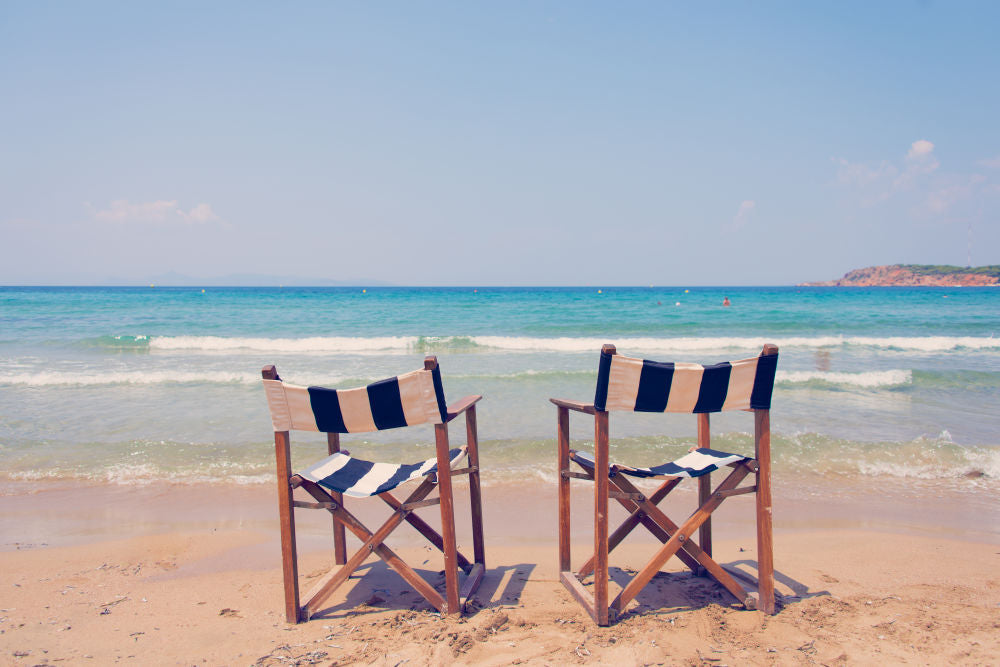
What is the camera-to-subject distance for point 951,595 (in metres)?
3.18

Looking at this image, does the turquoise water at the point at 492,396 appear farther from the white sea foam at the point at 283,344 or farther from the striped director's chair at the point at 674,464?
the striped director's chair at the point at 674,464

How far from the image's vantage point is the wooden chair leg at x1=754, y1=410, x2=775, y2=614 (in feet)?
9.52

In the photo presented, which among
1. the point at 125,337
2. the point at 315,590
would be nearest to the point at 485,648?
the point at 315,590

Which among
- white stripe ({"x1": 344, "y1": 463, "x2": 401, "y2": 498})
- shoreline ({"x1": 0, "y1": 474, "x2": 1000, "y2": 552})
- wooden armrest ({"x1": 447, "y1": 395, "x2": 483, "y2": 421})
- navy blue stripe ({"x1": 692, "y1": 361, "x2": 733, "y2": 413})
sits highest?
navy blue stripe ({"x1": 692, "y1": 361, "x2": 733, "y2": 413})

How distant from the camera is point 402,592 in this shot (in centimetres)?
332

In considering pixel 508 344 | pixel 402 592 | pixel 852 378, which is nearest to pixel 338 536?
pixel 402 592

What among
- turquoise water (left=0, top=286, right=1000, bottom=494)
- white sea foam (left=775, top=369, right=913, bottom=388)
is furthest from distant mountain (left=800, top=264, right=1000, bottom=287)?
white sea foam (left=775, top=369, right=913, bottom=388)

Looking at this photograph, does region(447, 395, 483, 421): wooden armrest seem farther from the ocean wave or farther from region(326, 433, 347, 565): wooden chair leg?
the ocean wave

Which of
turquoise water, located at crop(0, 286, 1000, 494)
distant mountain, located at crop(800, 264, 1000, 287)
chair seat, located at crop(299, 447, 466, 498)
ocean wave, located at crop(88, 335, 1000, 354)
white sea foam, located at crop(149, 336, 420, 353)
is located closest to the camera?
chair seat, located at crop(299, 447, 466, 498)

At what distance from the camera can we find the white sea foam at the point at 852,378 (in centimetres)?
1001

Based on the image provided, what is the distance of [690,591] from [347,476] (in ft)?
6.67

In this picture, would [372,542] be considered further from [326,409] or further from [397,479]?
[326,409]

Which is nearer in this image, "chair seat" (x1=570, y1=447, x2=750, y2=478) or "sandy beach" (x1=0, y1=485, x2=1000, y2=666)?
"sandy beach" (x1=0, y1=485, x2=1000, y2=666)

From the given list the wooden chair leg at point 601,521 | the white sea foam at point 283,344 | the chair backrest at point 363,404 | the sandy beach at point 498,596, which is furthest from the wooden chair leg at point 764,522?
the white sea foam at point 283,344
